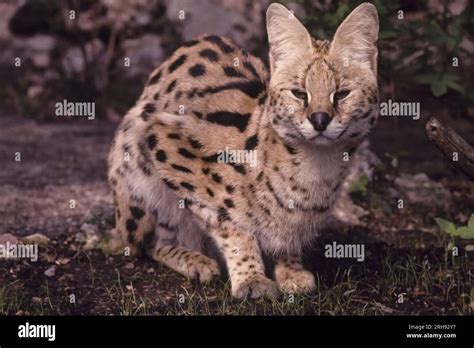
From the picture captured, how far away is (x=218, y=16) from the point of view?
36.4ft

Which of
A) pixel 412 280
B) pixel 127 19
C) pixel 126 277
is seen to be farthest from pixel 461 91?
pixel 127 19

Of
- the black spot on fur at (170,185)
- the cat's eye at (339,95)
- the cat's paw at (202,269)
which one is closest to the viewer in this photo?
the cat's eye at (339,95)

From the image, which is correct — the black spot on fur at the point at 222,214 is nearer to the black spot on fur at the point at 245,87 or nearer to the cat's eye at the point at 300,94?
the black spot on fur at the point at 245,87

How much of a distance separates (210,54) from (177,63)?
0.21m

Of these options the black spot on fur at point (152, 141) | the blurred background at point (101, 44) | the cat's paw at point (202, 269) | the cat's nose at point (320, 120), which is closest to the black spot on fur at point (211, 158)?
the black spot on fur at point (152, 141)

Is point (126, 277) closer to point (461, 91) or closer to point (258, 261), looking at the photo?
point (258, 261)


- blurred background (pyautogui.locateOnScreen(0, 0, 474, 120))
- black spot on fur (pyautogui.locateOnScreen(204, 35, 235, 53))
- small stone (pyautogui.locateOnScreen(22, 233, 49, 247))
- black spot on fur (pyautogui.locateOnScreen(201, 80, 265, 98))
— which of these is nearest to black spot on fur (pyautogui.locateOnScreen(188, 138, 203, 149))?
black spot on fur (pyautogui.locateOnScreen(201, 80, 265, 98))

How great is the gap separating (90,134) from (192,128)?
3388 mm

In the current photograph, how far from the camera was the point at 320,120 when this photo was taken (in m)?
4.96

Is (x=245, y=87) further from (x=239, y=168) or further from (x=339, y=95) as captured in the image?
(x=339, y=95)

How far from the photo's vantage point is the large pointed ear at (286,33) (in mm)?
5273

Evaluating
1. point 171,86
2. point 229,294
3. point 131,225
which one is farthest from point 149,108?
point 229,294

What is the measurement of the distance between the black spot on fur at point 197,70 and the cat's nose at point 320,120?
4.12ft

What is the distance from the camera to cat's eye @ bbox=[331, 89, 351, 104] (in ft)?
16.7
